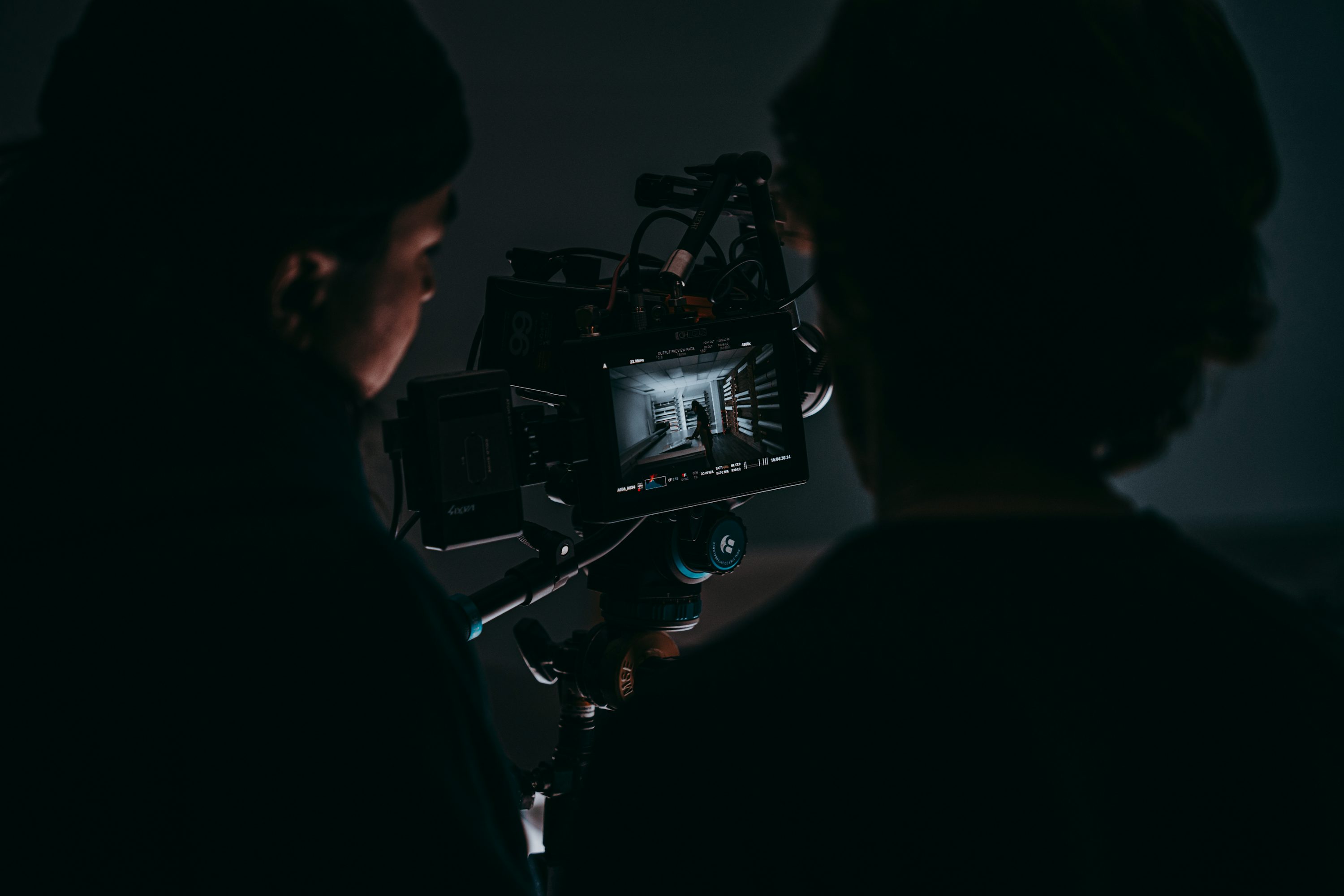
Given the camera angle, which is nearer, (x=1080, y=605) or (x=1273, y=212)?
(x=1080, y=605)

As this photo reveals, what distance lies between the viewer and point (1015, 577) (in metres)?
0.32

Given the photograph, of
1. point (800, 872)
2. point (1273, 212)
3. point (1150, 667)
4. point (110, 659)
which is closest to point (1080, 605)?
point (1150, 667)

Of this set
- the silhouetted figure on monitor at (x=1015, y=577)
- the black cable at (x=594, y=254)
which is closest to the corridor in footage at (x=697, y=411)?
the black cable at (x=594, y=254)

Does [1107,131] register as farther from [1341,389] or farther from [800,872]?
[1341,389]

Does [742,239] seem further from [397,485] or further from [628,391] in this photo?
[397,485]

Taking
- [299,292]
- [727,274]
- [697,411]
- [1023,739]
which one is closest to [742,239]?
[727,274]

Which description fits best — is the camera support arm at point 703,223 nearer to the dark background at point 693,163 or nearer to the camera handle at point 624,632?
the camera handle at point 624,632

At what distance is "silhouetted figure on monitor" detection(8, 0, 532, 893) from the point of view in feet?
1.46

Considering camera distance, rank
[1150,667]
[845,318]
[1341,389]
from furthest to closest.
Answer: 1. [1341,389]
2. [845,318]
3. [1150,667]

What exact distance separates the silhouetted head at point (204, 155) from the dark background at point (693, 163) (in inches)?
43.1

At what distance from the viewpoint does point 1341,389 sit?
5.74 feet

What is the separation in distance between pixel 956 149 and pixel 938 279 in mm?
57

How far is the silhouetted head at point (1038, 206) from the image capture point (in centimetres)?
34

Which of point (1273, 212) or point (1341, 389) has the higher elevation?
point (1273, 212)
